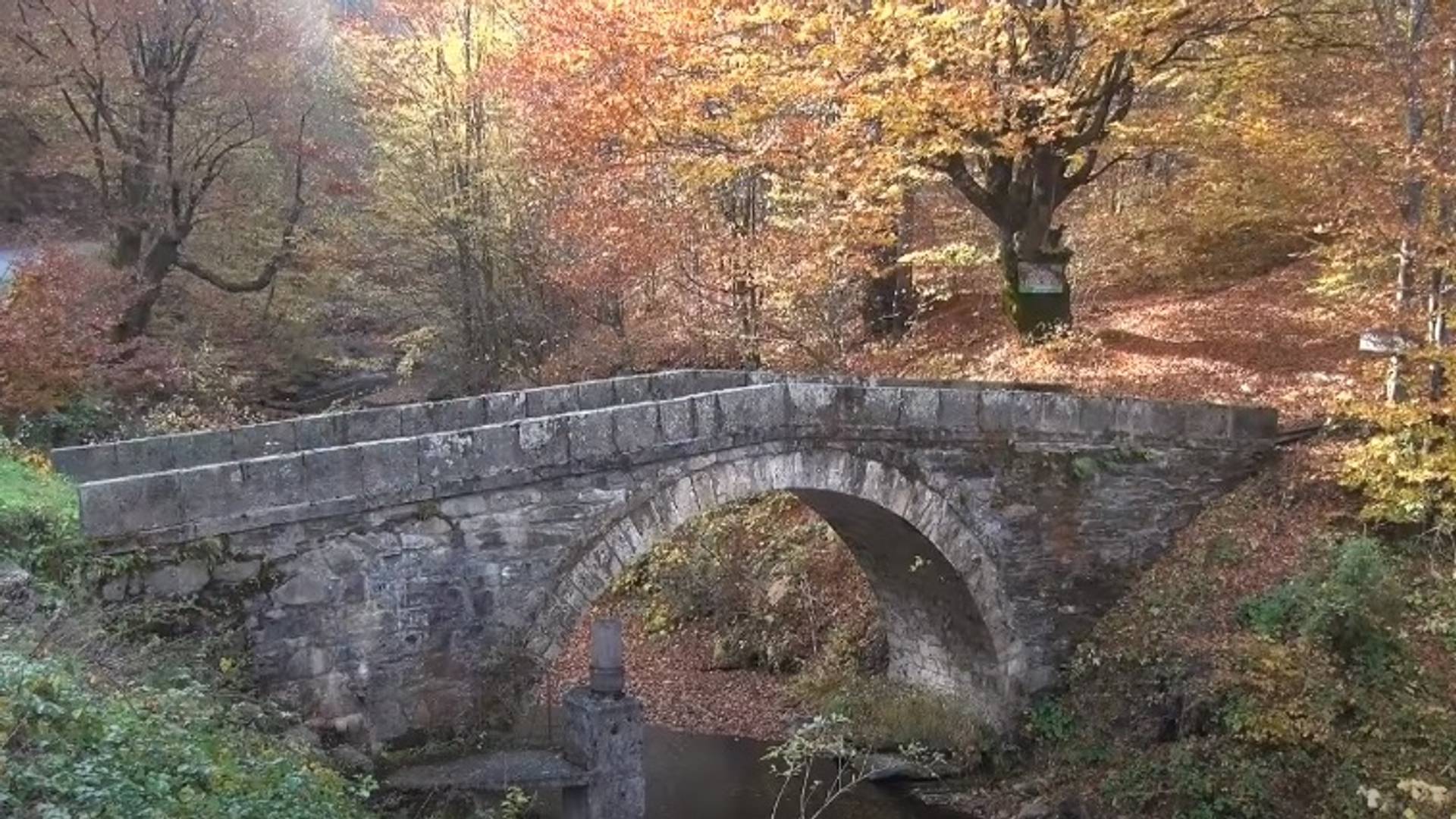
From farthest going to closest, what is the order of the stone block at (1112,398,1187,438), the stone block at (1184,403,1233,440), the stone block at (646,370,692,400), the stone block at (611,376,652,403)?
the stone block at (646,370,692,400), the stone block at (611,376,652,403), the stone block at (1184,403,1233,440), the stone block at (1112,398,1187,438)

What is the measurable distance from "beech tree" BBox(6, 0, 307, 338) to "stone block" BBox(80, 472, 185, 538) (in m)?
10.6

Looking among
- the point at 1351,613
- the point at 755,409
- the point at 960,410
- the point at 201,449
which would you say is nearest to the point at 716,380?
the point at 960,410

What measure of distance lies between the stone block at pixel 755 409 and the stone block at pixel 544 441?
56.0 inches

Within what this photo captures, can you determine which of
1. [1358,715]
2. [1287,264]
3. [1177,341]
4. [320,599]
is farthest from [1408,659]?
[1287,264]

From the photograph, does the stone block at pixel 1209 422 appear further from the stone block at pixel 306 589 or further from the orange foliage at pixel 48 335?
the orange foliage at pixel 48 335

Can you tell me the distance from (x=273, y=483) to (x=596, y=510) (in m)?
2.28

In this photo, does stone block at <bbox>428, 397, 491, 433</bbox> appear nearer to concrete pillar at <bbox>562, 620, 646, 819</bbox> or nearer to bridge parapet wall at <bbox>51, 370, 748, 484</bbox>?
bridge parapet wall at <bbox>51, 370, 748, 484</bbox>

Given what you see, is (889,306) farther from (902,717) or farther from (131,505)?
(131,505)

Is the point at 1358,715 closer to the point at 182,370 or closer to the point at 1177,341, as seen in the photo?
the point at 1177,341

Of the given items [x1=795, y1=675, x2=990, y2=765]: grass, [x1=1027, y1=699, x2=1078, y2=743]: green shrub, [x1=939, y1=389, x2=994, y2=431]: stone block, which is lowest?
[x1=795, y1=675, x2=990, y2=765]: grass

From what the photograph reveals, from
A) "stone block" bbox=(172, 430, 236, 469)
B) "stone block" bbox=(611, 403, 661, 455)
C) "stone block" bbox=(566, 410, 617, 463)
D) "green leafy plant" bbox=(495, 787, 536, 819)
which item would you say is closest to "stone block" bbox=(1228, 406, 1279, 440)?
"stone block" bbox=(611, 403, 661, 455)

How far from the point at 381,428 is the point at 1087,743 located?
22.9 feet

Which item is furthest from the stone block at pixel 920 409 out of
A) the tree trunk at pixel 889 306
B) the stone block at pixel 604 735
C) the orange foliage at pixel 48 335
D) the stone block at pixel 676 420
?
the orange foliage at pixel 48 335

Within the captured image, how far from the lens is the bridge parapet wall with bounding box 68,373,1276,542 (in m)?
6.94
